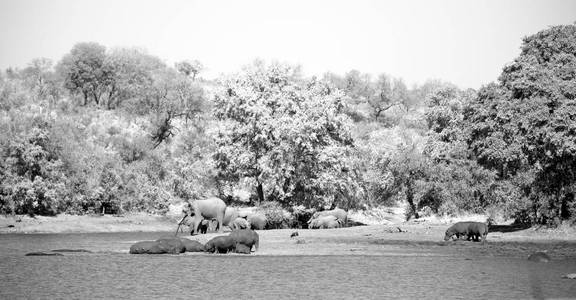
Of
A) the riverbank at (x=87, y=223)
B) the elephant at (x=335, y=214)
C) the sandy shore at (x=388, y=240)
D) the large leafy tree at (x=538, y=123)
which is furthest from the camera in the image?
the elephant at (x=335, y=214)

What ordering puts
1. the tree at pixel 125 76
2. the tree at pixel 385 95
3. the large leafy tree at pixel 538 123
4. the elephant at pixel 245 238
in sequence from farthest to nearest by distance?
the tree at pixel 385 95 → the tree at pixel 125 76 → the large leafy tree at pixel 538 123 → the elephant at pixel 245 238

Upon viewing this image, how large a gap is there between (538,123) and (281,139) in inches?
968

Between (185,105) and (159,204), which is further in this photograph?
(185,105)

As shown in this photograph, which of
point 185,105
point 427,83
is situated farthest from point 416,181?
point 427,83

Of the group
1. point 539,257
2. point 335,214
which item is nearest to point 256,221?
point 335,214

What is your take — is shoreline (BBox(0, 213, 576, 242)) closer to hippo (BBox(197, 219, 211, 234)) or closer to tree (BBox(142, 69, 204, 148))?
hippo (BBox(197, 219, 211, 234))

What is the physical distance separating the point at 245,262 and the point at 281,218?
99.5ft

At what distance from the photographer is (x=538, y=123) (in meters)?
41.4

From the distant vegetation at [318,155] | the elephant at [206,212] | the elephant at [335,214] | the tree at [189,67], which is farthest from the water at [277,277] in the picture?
the tree at [189,67]

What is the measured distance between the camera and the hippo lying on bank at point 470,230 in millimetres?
39938

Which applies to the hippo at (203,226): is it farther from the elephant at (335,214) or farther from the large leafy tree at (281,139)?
the elephant at (335,214)

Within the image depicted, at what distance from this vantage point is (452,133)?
71062 millimetres

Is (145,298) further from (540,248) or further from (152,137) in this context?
(152,137)

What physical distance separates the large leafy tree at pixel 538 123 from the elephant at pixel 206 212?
18478 mm
